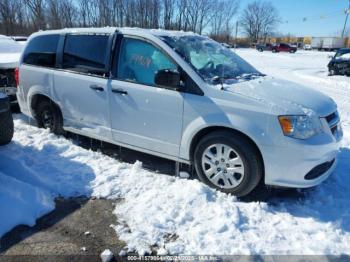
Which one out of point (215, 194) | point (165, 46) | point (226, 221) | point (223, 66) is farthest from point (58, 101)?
point (226, 221)

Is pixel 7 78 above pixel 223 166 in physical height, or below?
above

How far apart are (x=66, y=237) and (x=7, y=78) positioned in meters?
4.62

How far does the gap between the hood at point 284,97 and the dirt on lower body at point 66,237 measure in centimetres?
196

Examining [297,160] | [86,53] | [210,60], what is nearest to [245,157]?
[297,160]

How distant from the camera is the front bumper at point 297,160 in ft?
10.9

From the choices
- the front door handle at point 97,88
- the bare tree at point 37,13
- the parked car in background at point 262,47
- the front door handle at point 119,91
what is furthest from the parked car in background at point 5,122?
the parked car in background at point 262,47

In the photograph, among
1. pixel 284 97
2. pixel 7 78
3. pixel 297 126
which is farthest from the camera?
pixel 7 78

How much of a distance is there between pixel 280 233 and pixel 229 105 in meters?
1.39

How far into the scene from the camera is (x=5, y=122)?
4812mm

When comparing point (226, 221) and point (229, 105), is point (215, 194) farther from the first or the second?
point (229, 105)

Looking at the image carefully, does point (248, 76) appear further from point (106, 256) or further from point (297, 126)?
point (106, 256)

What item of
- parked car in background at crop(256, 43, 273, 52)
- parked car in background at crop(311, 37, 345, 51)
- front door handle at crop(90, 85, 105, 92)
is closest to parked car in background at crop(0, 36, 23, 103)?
front door handle at crop(90, 85, 105, 92)

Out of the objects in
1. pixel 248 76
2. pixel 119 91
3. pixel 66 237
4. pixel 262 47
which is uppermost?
pixel 248 76

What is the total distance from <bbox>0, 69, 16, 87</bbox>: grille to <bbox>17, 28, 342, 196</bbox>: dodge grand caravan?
1.63m
